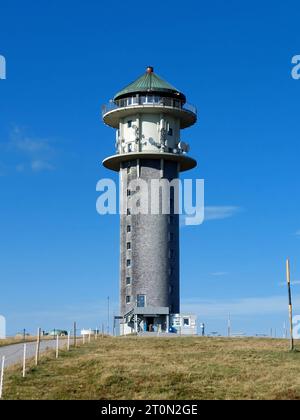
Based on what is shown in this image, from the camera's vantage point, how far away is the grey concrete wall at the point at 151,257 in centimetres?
8125

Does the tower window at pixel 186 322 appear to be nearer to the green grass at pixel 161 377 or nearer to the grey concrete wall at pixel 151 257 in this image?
the grey concrete wall at pixel 151 257

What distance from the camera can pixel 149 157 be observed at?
84625mm

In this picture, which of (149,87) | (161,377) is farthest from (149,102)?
(161,377)

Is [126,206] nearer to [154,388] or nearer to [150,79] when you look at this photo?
[150,79]

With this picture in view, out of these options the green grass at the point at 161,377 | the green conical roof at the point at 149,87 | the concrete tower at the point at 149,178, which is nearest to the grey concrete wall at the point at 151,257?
the concrete tower at the point at 149,178

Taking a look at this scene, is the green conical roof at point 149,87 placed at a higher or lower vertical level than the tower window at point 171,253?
higher

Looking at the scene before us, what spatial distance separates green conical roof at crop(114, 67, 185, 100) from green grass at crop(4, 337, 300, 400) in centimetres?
4543

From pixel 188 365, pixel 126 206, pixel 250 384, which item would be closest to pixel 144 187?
pixel 126 206

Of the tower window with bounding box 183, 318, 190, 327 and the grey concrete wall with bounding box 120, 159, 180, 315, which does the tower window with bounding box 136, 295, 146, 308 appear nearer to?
the grey concrete wall with bounding box 120, 159, 180, 315

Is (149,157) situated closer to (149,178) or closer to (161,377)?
(149,178)

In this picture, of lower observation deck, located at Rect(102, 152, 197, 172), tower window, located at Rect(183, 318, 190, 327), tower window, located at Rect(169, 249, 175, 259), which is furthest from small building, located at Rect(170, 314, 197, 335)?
lower observation deck, located at Rect(102, 152, 197, 172)

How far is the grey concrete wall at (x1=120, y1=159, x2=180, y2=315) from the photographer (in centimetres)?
8125

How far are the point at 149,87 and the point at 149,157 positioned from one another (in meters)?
8.28

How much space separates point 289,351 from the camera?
4909cm
